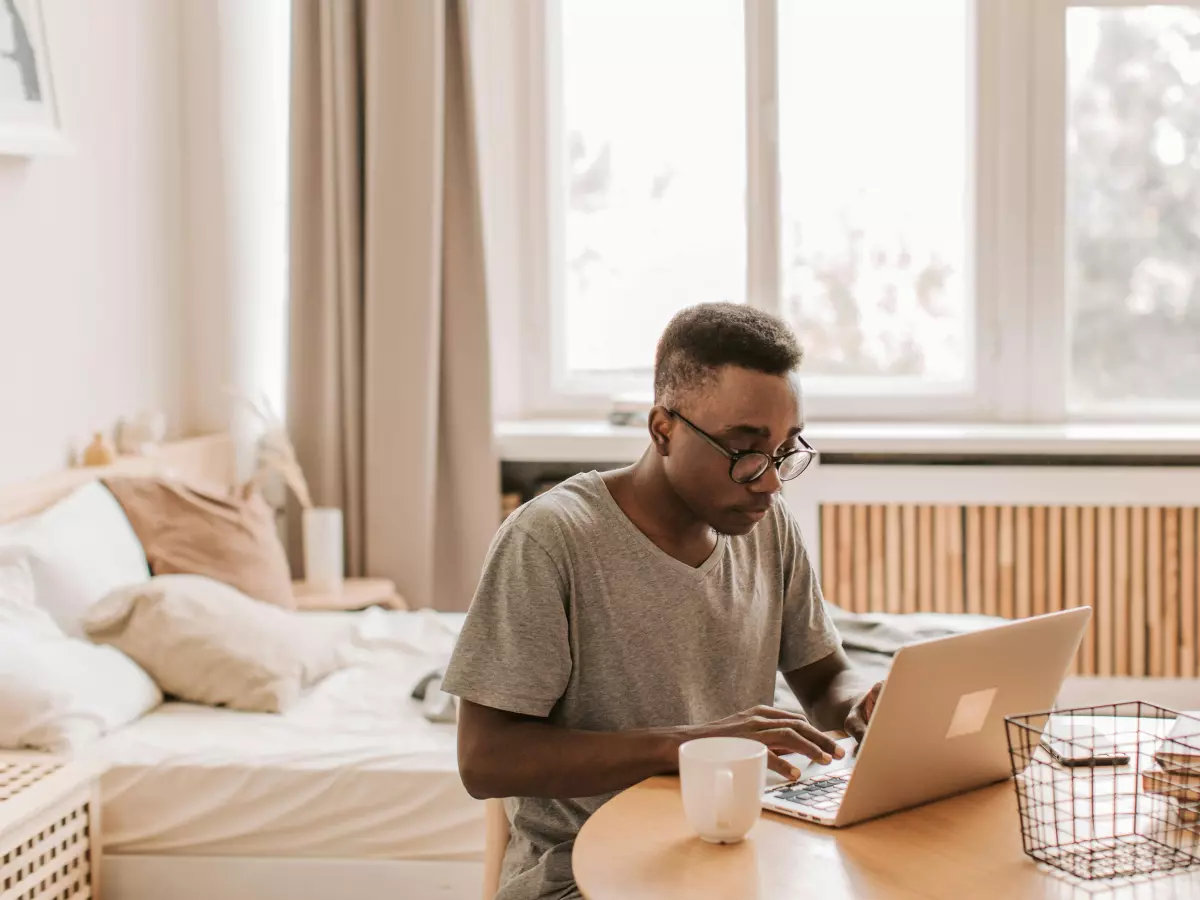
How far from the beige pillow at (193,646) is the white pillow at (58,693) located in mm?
84

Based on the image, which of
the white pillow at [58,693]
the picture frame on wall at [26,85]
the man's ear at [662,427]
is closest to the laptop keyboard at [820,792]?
the man's ear at [662,427]

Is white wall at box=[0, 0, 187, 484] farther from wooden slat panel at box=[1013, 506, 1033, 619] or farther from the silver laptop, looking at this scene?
wooden slat panel at box=[1013, 506, 1033, 619]

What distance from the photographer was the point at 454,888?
6.96 feet

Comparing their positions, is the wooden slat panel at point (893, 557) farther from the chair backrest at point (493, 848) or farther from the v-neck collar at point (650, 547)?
the chair backrest at point (493, 848)

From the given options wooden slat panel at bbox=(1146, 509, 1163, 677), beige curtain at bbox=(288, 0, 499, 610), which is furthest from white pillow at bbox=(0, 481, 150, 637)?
wooden slat panel at bbox=(1146, 509, 1163, 677)

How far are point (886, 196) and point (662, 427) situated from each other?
2.56 meters

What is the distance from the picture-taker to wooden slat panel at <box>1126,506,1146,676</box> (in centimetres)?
346

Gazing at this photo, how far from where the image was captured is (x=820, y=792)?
1.27 meters

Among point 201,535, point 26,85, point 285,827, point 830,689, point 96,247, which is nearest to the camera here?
point 830,689

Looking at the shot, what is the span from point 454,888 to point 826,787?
1006 mm

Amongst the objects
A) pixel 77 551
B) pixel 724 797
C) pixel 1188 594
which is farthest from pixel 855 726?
pixel 1188 594

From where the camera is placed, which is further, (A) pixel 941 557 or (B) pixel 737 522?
(A) pixel 941 557

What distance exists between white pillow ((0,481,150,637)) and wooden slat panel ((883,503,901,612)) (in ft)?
5.99

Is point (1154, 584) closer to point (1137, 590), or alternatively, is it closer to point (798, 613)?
point (1137, 590)
